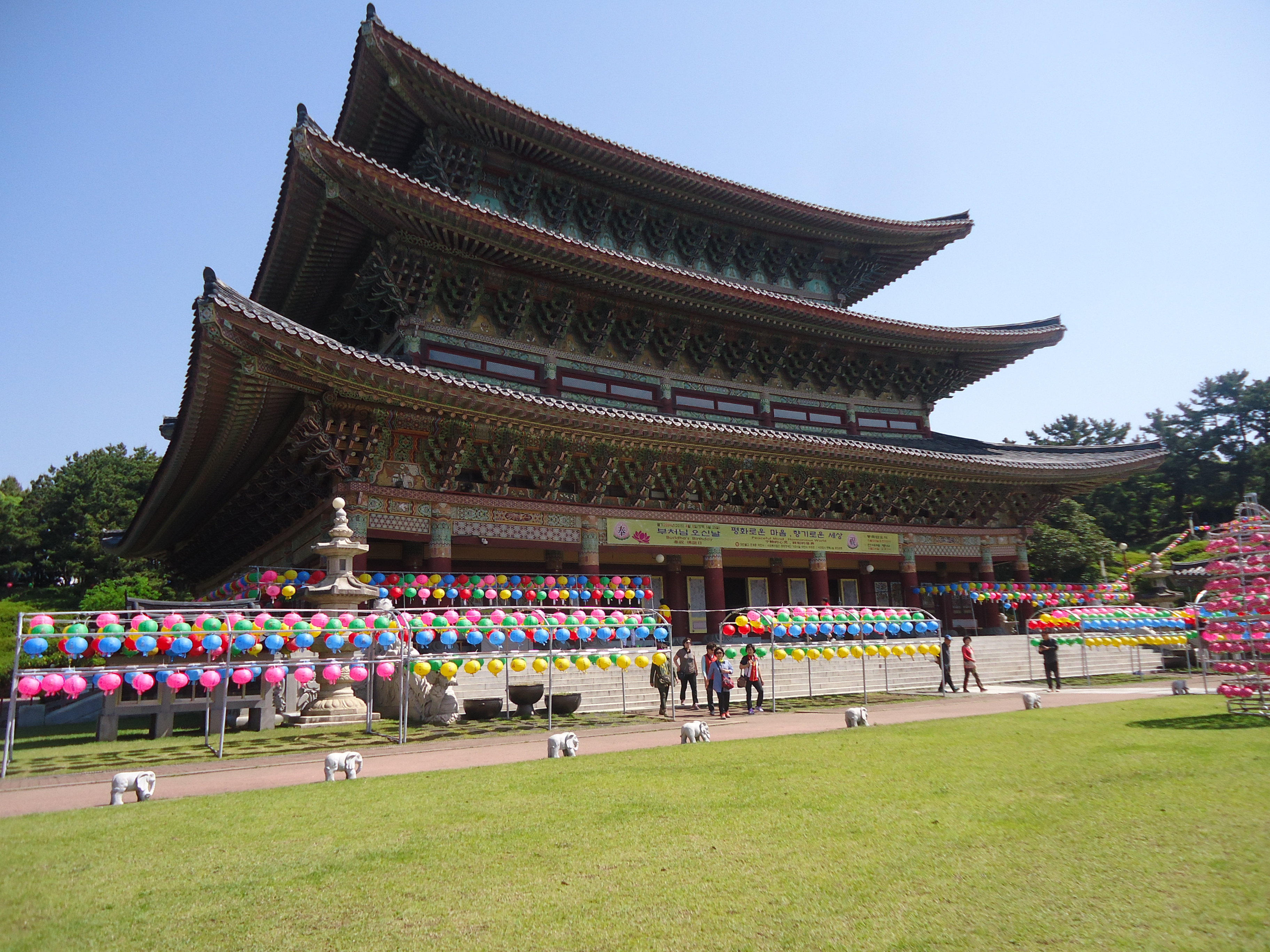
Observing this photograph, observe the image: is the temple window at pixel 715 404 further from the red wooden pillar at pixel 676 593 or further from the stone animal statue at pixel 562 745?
the stone animal statue at pixel 562 745

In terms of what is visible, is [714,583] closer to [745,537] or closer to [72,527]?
[745,537]

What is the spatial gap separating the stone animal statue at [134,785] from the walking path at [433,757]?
168mm

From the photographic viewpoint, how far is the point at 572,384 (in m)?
22.9

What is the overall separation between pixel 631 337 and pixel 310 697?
1375 cm

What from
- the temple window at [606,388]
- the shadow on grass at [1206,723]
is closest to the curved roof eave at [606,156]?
the temple window at [606,388]

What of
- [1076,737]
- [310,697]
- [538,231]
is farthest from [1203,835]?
[538,231]

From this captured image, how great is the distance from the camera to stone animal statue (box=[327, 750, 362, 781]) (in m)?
9.52

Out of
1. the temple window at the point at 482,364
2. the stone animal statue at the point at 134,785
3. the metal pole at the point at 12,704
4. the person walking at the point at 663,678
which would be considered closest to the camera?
the stone animal statue at the point at 134,785

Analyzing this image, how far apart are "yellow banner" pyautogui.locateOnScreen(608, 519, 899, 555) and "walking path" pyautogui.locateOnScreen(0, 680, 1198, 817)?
6.69m

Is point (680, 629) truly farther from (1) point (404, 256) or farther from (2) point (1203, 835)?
(2) point (1203, 835)

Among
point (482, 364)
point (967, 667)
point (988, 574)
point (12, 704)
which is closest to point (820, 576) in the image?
point (967, 667)

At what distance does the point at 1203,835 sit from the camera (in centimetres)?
621

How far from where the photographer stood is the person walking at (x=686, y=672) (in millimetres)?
17109

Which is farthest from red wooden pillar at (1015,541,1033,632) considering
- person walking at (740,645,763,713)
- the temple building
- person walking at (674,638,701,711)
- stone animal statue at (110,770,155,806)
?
stone animal statue at (110,770,155,806)
